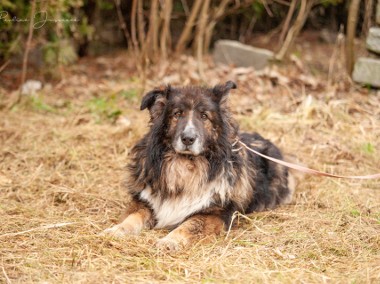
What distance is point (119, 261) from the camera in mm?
4234

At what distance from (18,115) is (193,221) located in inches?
187

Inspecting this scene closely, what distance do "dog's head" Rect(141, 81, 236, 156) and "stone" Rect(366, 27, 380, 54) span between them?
17.9 ft

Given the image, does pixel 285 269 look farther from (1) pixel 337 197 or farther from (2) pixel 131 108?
(2) pixel 131 108

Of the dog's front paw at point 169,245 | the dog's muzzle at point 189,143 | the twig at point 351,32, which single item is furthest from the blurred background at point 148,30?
the dog's front paw at point 169,245

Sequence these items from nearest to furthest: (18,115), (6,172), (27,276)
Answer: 1. (27,276)
2. (6,172)
3. (18,115)

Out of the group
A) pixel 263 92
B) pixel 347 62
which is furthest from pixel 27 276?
pixel 347 62

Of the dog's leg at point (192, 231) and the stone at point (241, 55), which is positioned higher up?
the stone at point (241, 55)

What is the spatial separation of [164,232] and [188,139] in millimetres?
920

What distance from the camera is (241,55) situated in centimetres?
1155

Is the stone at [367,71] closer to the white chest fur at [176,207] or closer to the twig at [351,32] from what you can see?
the twig at [351,32]

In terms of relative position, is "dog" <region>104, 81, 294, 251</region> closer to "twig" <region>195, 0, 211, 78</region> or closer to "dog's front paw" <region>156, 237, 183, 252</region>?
"dog's front paw" <region>156, 237, 183, 252</region>

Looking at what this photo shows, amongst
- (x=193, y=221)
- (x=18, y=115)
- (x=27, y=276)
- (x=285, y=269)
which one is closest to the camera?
(x=27, y=276)

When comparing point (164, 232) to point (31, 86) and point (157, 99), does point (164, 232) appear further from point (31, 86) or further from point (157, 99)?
point (31, 86)

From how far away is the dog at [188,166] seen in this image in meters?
5.05
